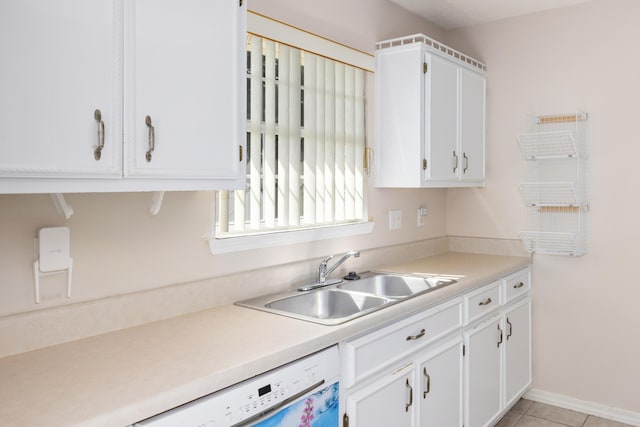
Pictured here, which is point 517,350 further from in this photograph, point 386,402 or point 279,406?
point 279,406

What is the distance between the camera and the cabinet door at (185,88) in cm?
139

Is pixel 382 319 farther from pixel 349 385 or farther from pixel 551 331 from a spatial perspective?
pixel 551 331

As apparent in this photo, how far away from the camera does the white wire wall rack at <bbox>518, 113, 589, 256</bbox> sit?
10.2 feet

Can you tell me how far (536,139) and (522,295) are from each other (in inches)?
38.9

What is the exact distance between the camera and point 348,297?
7.79ft

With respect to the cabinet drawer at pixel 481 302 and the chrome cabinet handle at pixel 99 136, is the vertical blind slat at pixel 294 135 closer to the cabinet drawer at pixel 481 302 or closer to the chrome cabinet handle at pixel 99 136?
the cabinet drawer at pixel 481 302

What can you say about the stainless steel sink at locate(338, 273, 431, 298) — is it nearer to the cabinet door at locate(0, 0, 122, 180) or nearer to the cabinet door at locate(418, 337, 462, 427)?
the cabinet door at locate(418, 337, 462, 427)

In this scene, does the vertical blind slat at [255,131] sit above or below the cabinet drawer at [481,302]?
above

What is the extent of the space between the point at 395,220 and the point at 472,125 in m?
0.78

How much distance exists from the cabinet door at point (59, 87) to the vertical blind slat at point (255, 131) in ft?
2.89

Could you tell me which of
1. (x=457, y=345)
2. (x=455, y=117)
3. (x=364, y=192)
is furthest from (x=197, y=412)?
(x=455, y=117)

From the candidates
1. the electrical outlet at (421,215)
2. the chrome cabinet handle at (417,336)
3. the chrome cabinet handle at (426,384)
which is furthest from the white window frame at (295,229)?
the chrome cabinet handle at (426,384)

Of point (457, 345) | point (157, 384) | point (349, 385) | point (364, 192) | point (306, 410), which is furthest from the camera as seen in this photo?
point (364, 192)

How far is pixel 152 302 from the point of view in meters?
1.80
